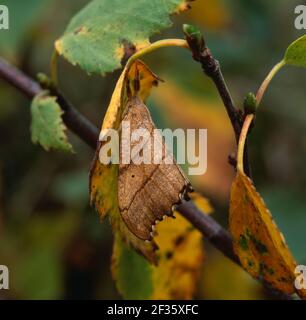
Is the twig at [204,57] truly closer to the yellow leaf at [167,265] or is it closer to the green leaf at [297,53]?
the green leaf at [297,53]

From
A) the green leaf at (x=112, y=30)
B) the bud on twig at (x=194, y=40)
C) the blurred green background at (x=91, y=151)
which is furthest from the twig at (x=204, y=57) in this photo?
the blurred green background at (x=91, y=151)

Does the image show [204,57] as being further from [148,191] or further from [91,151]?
[91,151]

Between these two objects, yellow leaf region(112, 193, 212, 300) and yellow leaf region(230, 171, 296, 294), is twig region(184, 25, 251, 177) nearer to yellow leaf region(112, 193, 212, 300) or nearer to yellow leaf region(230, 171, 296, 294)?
yellow leaf region(230, 171, 296, 294)

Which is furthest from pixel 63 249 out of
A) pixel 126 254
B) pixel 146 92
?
pixel 146 92
